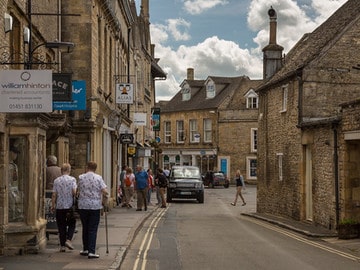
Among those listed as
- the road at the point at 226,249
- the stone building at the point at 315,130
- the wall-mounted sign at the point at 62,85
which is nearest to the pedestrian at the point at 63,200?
the road at the point at 226,249

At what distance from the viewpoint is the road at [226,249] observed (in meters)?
13.3

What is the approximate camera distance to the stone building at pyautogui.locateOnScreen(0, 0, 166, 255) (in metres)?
13.3

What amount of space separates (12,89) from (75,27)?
12228 millimetres

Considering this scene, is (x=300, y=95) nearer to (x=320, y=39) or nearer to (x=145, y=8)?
(x=320, y=39)

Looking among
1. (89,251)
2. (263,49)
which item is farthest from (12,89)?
(263,49)

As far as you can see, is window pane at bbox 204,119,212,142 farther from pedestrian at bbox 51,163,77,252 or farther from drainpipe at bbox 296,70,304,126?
pedestrian at bbox 51,163,77,252

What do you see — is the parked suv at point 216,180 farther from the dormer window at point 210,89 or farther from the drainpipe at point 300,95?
the drainpipe at point 300,95

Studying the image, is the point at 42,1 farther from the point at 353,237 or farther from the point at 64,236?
the point at 353,237

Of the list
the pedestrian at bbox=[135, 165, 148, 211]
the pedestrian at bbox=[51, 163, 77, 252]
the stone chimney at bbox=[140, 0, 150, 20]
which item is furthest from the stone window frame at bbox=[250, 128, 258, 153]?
the pedestrian at bbox=[51, 163, 77, 252]

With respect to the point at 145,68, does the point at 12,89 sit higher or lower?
lower

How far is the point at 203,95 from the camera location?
7512 cm

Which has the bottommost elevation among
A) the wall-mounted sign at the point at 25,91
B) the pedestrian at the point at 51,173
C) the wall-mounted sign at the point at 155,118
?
the pedestrian at the point at 51,173

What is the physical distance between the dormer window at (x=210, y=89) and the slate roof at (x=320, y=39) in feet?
137

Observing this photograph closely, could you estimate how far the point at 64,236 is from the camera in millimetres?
13930
